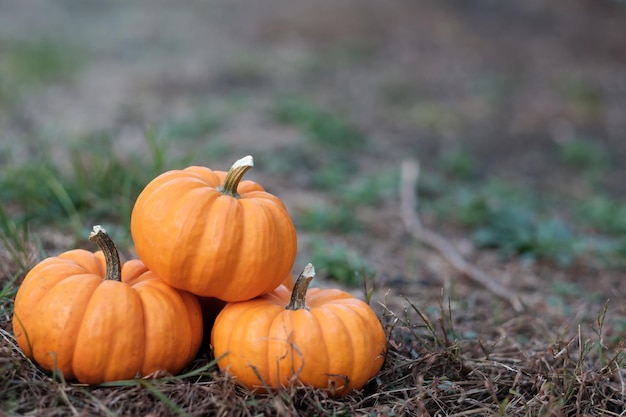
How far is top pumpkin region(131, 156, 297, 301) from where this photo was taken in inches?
85.3

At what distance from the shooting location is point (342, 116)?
8.73m

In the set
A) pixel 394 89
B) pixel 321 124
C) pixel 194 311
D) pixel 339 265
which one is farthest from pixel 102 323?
pixel 394 89

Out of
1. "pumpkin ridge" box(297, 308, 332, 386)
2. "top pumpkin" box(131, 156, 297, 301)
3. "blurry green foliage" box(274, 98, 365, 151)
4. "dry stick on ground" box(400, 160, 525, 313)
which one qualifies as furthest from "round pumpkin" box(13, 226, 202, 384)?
"blurry green foliage" box(274, 98, 365, 151)

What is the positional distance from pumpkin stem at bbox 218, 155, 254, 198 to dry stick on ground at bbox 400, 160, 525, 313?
7.10 ft

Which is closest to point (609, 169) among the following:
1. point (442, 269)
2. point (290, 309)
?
point (442, 269)

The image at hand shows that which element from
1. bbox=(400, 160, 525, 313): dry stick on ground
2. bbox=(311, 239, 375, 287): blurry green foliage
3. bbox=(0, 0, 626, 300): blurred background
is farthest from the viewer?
bbox=(0, 0, 626, 300): blurred background

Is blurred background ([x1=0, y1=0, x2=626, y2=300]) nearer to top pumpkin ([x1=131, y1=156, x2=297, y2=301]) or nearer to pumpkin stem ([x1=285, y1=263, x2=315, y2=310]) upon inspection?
pumpkin stem ([x1=285, y1=263, x2=315, y2=310])

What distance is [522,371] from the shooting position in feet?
8.64

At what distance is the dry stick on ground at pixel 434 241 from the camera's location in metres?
3.92

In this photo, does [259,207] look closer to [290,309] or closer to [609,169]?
[290,309]

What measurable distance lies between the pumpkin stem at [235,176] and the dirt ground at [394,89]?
149 cm

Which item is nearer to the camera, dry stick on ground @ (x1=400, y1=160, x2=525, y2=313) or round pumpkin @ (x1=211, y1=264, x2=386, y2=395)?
round pumpkin @ (x1=211, y1=264, x2=386, y2=395)

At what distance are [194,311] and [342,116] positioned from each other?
670cm

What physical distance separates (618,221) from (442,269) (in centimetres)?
245
